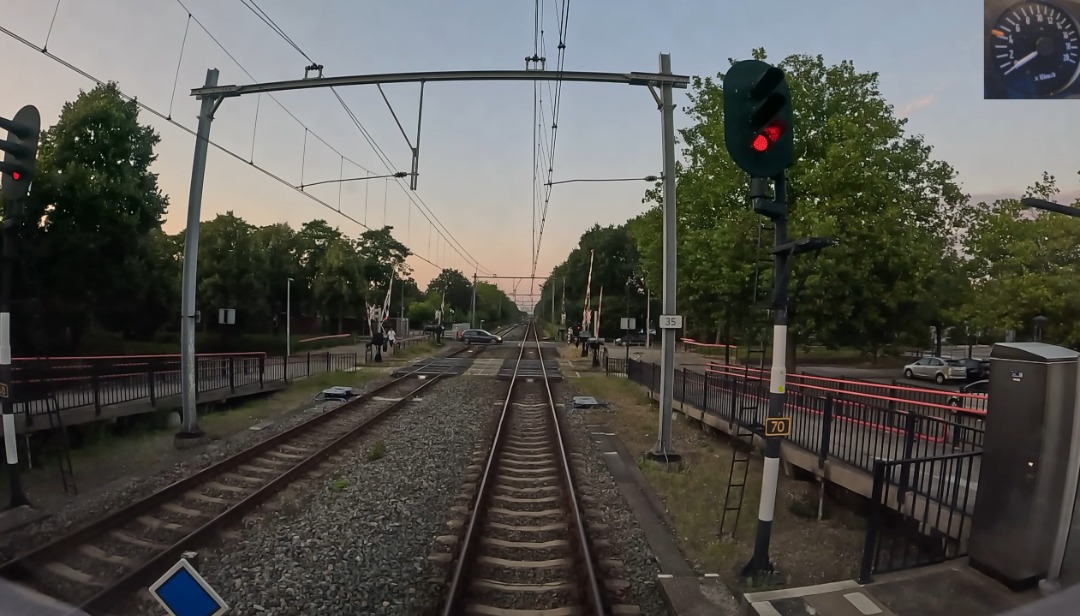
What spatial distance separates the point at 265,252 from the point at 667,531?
37.6m

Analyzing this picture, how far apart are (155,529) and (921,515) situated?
7.56 meters

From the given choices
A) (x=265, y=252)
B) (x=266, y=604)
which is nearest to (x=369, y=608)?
(x=266, y=604)

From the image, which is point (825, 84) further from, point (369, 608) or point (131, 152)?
point (131, 152)

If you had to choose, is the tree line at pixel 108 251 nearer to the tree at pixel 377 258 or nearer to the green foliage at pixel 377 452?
the green foliage at pixel 377 452

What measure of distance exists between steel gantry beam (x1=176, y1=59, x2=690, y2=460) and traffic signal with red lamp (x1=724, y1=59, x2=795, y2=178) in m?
5.15

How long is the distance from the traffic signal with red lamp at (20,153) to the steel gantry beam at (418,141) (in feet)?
13.8

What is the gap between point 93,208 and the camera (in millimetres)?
18219

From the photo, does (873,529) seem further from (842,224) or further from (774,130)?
(842,224)

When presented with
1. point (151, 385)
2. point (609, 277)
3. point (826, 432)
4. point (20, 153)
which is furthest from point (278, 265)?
point (609, 277)

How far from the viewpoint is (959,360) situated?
1374 cm

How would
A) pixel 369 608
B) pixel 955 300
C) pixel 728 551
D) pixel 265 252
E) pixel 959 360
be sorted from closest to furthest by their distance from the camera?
pixel 369 608, pixel 728 551, pixel 955 300, pixel 959 360, pixel 265 252

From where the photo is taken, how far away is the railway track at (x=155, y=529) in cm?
532

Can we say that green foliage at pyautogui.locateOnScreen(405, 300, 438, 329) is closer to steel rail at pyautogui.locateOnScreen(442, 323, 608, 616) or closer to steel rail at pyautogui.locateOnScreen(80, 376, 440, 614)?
steel rail at pyautogui.locateOnScreen(80, 376, 440, 614)

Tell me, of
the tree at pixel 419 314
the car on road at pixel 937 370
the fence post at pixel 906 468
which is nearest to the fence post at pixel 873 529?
the fence post at pixel 906 468
